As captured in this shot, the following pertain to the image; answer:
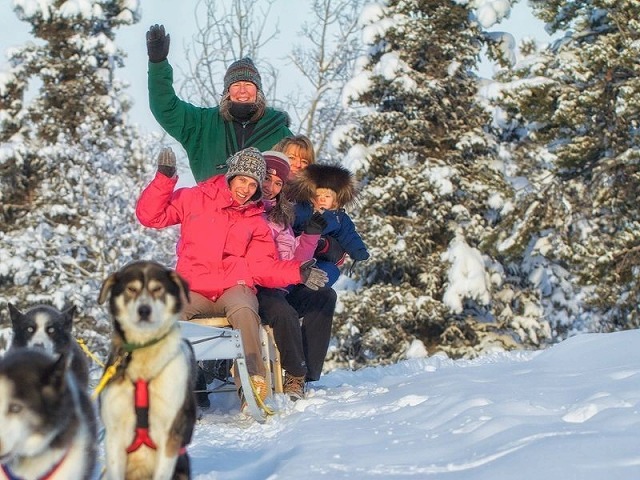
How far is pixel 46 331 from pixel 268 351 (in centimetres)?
238

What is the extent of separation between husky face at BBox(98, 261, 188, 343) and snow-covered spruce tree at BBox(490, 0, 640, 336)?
11864 mm

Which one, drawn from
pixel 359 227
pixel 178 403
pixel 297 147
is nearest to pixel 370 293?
pixel 359 227

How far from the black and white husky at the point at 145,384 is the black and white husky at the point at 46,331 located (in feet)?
3.52

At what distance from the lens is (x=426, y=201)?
19031mm

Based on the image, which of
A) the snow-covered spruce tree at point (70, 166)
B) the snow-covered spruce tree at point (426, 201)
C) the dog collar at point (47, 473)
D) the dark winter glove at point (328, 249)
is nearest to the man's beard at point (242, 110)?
the dark winter glove at point (328, 249)

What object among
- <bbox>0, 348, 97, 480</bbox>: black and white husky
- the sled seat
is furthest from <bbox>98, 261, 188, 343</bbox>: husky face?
the sled seat

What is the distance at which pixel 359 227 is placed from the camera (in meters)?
19.8

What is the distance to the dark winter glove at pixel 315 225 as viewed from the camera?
25.6 feet

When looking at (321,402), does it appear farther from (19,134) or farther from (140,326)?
(19,134)

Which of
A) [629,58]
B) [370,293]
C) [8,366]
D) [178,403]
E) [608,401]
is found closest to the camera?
[8,366]

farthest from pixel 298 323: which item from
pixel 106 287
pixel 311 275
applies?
pixel 106 287

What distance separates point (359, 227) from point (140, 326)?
15.9 m

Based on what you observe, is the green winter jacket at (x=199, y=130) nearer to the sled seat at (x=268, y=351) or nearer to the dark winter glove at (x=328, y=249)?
the dark winter glove at (x=328, y=249)

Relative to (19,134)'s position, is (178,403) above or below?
below
